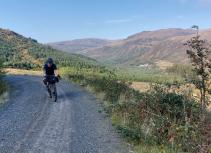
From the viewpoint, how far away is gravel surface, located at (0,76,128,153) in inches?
423

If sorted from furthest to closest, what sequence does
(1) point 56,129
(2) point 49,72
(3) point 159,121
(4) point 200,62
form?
(2) point 49,72
(1) point 56,129
(4) point 200,62
(3) point 159,121

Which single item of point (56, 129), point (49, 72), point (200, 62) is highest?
point (200, 62)

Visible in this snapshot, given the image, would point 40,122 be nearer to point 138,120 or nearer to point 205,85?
point 138,120

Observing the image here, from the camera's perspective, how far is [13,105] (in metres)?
19.5

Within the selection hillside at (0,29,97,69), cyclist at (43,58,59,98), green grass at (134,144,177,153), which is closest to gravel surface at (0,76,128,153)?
green grass at (134,144,177,153)

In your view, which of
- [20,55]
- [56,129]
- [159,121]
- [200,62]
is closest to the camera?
[159,121]

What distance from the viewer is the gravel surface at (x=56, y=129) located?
35.2 feet

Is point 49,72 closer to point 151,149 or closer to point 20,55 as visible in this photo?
point 151,149

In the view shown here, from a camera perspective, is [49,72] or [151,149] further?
[49,72]

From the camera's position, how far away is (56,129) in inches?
514

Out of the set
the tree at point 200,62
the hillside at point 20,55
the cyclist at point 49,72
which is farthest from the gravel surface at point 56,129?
the hillside at point 20,55

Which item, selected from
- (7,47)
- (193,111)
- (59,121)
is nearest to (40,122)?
(59,121)

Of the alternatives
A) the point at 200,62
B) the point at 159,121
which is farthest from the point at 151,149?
the point at 200,62

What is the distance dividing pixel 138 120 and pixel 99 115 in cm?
365
